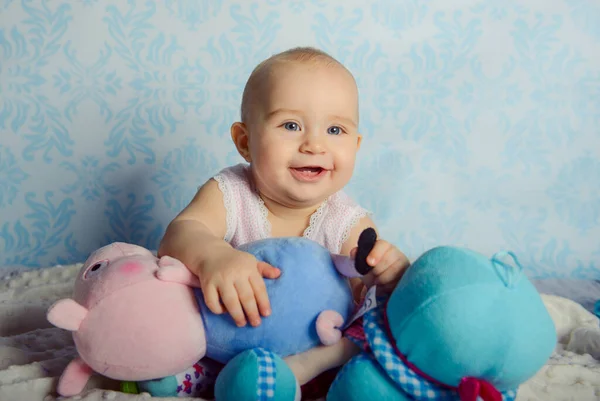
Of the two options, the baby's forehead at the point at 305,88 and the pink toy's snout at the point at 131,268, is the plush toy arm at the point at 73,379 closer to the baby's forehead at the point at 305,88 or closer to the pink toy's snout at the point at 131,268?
the pink toy's snout at the point at 131,268

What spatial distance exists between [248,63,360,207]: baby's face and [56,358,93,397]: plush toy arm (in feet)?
1.31

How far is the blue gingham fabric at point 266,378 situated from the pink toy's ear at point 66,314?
0.73 feet

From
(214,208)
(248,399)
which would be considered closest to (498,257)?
(248,399)

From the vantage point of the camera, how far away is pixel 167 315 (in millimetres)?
743

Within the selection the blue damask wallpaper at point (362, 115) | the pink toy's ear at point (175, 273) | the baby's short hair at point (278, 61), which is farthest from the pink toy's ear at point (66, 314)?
the blue damask wallpaper at point (362, 115)

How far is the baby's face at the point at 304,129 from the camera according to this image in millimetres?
955

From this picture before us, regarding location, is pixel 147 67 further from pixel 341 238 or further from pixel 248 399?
pixel 248 399

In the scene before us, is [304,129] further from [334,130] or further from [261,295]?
[261,295]

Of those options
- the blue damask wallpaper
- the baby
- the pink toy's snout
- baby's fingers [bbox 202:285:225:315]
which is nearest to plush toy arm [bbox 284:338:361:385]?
the baby

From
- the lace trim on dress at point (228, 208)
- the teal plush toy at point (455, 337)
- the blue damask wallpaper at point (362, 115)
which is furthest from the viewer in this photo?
the blue damask wallpaper at point (362, 115)

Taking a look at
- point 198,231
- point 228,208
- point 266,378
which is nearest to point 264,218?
point 228,208

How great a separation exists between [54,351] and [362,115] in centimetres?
99

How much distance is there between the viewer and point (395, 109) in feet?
5.40

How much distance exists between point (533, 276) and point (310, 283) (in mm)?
1100
